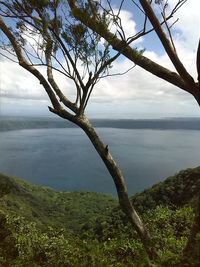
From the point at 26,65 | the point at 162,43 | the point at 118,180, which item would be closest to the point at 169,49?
the point at 162,43

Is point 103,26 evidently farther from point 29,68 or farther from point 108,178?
point 108,178

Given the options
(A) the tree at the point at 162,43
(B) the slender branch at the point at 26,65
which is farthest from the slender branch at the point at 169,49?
(B) the slender branch at the point at 26,65

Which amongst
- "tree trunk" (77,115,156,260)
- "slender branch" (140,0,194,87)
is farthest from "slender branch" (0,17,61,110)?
"slender branch" (140,0,194,87)

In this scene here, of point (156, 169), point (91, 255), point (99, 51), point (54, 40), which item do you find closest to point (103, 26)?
point (99, 51)

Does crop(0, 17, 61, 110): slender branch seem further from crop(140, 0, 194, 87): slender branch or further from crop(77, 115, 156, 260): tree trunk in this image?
crop(140, 0, 194, 87): slender branch

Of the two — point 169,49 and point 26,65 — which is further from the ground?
point 169,49

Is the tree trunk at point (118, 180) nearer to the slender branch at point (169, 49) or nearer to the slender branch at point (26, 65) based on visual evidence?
the slender branch at point (26, 65)

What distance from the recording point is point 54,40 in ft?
25.1

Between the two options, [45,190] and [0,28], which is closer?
[0,28]

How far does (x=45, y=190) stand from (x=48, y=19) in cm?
12289

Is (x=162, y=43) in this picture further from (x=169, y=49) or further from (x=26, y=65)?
(x=26, y=65)

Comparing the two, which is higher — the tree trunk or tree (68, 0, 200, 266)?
tree (68, 0, 200, 266)

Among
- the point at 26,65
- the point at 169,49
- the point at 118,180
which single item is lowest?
the point at 118,180

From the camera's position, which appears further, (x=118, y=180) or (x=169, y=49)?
(x=118, y=180)
